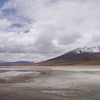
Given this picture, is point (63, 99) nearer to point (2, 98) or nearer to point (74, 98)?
point (74, 98)

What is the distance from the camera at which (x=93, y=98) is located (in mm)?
7973

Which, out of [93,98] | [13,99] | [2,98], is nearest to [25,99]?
[13,99]

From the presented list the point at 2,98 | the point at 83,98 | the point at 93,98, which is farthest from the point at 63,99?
the point at 2,98

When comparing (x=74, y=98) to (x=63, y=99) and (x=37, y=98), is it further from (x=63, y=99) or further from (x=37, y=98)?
(x=37, y=98)

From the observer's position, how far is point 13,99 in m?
7.47

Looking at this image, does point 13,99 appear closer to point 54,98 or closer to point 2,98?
point 2,98

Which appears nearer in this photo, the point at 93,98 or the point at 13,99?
the point at 13,99

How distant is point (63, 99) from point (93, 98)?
198cm

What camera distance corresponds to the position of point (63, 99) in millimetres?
7676

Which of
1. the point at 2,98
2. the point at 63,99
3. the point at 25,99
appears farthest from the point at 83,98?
the point at 2,98

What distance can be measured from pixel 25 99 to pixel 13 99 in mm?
710

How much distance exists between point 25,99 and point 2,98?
140 centimetres

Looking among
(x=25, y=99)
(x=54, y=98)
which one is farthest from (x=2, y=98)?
(x=54, y=98)

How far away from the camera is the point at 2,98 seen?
757 cm
